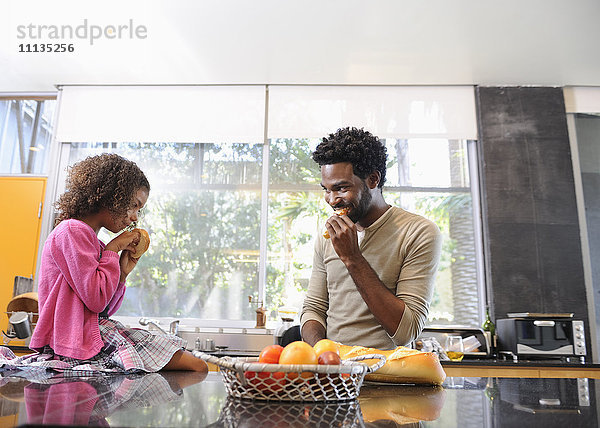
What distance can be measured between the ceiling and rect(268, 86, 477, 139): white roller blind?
0.10 m

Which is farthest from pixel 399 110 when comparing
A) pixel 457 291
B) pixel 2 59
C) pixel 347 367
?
pixel 347 367

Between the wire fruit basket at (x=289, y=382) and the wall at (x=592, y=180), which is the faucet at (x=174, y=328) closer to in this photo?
the wire fruit basket at (x=289, y=382)

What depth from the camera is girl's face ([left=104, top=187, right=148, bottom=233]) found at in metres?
1.45

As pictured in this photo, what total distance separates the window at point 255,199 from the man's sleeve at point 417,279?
233 centimetres

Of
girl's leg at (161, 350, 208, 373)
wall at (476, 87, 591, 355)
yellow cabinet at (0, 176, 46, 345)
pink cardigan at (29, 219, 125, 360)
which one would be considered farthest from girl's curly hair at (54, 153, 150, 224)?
wall at (476, 87, 591, 355)

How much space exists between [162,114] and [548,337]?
129 inches

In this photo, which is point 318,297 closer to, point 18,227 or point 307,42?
point 307,42

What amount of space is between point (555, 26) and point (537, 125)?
900 mm

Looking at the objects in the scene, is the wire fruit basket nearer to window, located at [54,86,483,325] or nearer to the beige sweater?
the beige sweater

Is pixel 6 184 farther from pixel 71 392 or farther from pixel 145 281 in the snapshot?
pixel 71 392

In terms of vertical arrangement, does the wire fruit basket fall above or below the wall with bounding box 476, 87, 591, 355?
below

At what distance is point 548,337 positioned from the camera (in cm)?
325

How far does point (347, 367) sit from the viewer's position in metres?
0.74

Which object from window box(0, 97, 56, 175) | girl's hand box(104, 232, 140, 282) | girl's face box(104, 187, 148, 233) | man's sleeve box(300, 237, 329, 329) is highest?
window box(0, 97, 56, 175)
